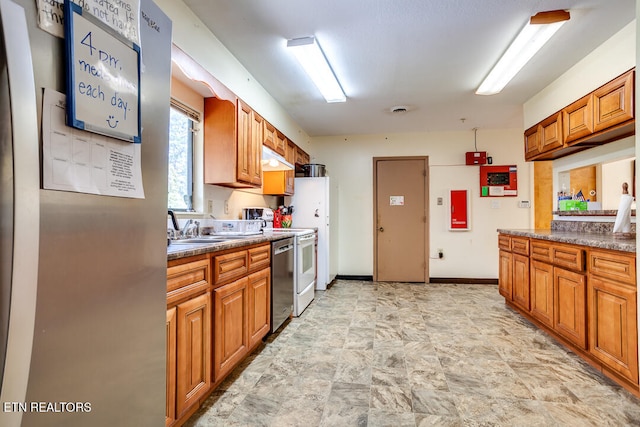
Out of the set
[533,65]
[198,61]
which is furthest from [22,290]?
[533,65]

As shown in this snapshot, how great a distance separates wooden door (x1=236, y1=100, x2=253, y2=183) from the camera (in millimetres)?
2818

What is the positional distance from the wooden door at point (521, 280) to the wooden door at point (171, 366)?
3.06 m

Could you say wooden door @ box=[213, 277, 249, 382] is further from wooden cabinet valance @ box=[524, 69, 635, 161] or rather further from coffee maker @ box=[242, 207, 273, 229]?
wooden cabinet valance @ box=[524, 69, 635, 161]

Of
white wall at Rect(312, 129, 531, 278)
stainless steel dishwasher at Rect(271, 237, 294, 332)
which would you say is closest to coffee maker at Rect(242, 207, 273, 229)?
stainless steel dishwasher at Rect(271, 237, 294, 332)

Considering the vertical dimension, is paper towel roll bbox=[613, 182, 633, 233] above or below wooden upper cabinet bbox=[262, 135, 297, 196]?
below

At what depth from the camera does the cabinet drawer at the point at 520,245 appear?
10.2ft

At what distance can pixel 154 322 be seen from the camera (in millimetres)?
932

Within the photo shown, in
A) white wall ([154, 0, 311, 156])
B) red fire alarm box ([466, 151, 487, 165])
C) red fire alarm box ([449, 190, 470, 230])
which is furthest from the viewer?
red fire alarm box ([449, 190, 470, 230])

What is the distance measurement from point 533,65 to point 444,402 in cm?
290

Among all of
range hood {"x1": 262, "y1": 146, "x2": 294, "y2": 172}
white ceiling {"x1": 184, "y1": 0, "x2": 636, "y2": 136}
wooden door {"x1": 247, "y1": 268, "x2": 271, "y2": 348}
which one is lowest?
wooden door {"x1": 247, "y1": 268, "x2": 271, "y2": 348}

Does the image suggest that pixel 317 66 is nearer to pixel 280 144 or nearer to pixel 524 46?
pixel 280 144

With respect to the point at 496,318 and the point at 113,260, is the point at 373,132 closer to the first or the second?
the point at 496,318

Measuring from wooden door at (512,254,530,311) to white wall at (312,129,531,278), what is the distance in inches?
69.9
